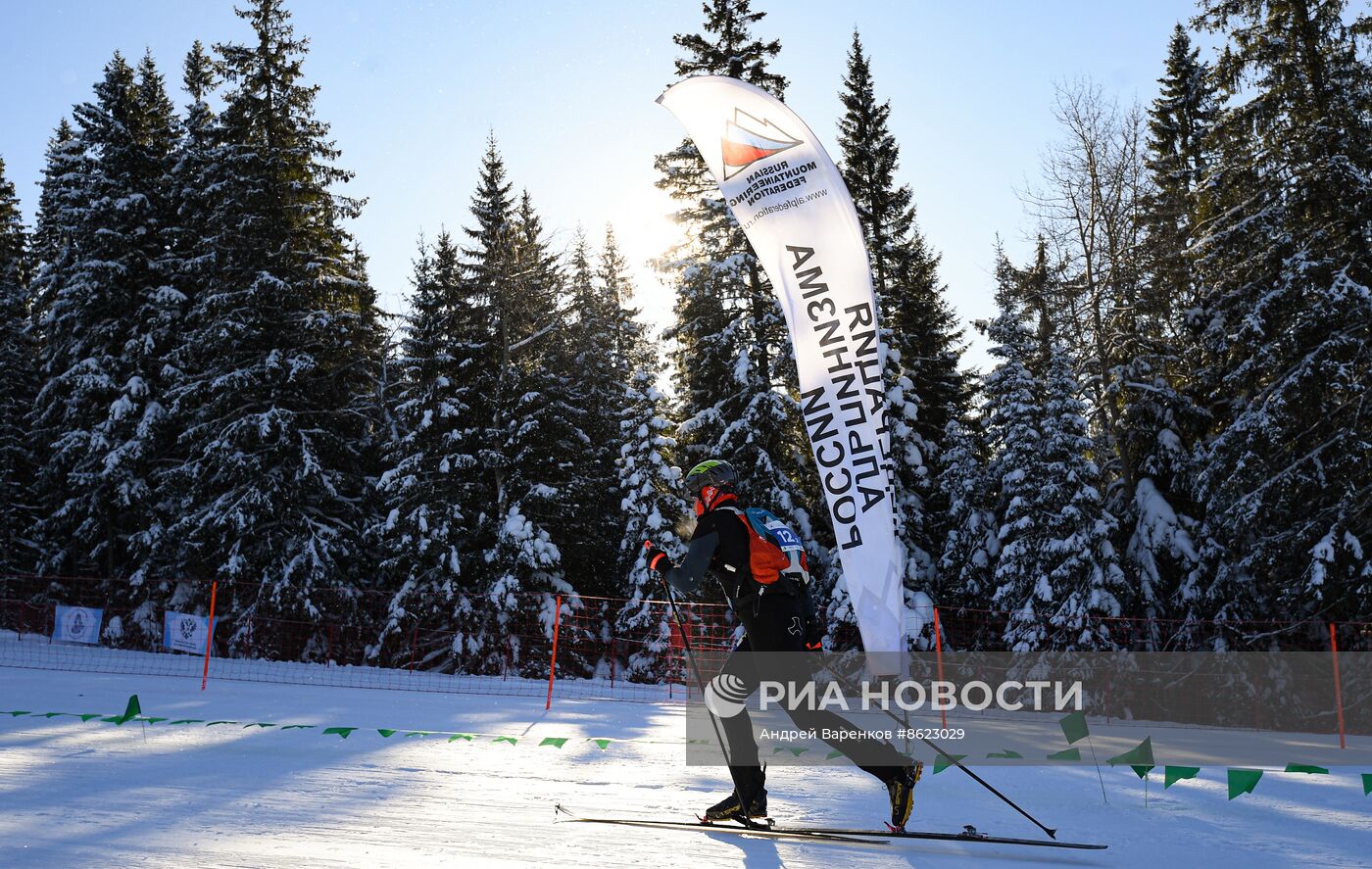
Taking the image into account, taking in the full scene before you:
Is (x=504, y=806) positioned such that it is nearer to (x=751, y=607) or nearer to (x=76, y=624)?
(x=751, y=607)

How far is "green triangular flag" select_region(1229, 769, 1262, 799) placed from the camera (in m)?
6.16

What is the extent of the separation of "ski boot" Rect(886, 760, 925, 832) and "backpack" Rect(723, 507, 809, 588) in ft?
3.55

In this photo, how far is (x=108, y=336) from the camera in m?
26.2

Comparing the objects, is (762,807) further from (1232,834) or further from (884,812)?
(1232,834)

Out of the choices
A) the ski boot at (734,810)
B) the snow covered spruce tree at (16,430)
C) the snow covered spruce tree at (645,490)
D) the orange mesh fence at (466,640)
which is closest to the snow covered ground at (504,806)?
the ski boot at (734,810)

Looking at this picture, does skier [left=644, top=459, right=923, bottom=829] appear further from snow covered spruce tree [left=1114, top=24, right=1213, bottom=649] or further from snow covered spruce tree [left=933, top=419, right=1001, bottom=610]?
snow covered spruce tree [left=933, top=419, right=1001, bottom=610]

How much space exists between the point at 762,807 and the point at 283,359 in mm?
21711

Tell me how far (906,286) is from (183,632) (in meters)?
20.1

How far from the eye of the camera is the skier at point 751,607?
505cm

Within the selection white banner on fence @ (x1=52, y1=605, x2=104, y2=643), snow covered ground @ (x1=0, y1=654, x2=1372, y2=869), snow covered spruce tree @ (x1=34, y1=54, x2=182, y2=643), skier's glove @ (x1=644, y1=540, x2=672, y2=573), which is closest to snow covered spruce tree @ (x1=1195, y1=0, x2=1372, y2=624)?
snow covered ground @ (x1=0, y1=654, x2=1372, y2=869)

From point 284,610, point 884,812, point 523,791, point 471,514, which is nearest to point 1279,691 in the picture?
point 884,812

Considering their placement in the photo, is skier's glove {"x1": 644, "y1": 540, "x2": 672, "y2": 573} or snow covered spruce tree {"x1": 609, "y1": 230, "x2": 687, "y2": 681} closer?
skier's glove {"x1": 644, "y1": 540, "x2": 672, "y2": 573}

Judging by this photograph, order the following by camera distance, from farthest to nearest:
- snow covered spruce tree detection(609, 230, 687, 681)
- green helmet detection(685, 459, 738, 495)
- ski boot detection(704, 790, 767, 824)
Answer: snow covered spruce tree detection(609, 230, 687, 681) → green helmet detection(685, 459, 738, 495) → ski boot detection(704, 790, 767, 824)

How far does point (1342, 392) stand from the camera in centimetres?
1634
